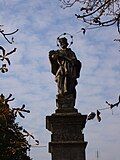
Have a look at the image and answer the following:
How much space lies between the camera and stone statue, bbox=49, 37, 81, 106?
963 cm

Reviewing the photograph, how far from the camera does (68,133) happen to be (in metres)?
9.12

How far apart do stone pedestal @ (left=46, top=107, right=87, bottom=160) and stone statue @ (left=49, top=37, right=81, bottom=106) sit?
510 millimetres

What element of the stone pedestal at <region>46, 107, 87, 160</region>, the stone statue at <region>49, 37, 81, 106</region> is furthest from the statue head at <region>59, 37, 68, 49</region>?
the stone pedestal at <region>46, 107, 87, 160</region>

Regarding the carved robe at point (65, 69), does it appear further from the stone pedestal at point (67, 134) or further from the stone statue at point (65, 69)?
the stone pedestal at point (67, 134)

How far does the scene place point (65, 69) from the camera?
979cm

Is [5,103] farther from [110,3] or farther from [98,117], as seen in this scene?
[110,3]

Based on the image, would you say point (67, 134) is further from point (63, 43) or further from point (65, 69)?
point (63, 43)

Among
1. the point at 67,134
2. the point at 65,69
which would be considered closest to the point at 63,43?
the point at 65,69

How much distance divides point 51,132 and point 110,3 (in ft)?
16.6

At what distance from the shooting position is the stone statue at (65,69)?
379 inches

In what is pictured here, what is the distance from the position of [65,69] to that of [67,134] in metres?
1.56

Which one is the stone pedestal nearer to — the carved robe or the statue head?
the carved robe

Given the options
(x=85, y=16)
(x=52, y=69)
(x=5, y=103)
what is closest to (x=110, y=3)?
(x=85, y=16)

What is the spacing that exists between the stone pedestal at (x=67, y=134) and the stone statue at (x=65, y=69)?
1.67 feet
